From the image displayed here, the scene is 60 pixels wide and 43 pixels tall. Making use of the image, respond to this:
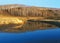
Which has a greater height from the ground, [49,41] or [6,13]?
[49,41]

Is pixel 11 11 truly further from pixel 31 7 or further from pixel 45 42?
pixel 45 42

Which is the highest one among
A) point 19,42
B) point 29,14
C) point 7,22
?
point 19,42

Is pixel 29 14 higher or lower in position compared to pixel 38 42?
lower

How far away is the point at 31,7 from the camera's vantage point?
96.8 metres

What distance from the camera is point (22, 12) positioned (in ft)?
277

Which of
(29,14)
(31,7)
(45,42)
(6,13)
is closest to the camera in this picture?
(45,42)

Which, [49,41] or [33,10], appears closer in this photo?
[49,41]

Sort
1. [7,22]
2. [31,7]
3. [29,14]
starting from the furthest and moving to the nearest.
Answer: [31,7] < [29,14] < [7,22]

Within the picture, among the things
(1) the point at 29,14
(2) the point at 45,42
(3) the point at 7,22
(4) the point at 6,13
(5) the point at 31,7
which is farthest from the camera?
(5) the point at 31,7

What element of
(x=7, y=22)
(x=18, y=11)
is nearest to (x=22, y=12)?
(x=18, y=11)

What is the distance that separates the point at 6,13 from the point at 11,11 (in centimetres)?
345

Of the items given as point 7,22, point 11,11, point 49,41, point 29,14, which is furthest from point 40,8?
point 49,41

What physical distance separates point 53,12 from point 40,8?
32.2 feet

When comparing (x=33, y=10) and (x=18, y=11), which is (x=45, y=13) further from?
(x=18, y=11)
